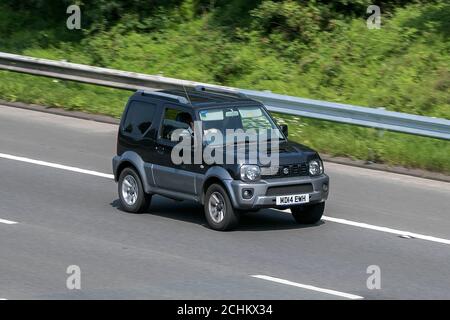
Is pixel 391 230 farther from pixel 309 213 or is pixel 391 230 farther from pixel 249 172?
pixel 249 172

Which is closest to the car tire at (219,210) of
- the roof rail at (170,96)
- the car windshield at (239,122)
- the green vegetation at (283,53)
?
the car windshield at (239,122)

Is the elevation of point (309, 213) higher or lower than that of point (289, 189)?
lower

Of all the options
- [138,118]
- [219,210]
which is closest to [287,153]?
[219,210]

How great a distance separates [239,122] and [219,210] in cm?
134

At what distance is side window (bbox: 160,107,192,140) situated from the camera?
49.5 ft

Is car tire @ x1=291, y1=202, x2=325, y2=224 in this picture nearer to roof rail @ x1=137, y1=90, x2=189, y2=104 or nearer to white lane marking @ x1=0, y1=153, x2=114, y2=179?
roof rail @ x1=137, y1=90, x2=189, y2=104

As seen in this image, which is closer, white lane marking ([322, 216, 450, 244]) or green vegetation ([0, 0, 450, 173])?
white lane marking ([322, 216, 450, 244])

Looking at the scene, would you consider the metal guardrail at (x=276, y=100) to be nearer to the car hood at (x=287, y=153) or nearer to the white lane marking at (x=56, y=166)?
the white lane marking at (x=56, y=166)

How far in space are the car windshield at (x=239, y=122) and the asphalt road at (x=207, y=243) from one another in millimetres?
1168

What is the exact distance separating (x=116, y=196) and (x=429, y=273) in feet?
18.3

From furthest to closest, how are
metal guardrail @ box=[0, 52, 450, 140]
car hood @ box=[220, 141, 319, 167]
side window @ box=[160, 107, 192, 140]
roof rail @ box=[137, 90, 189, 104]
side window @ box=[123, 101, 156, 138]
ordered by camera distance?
metal guardrail @ box=[0, 52, 450, 140], side window @ box=[123, 101, 156, 138], roof rail @ box=[137, 90, 189, 104], side window @ box=[160, 107, 192, 140], car hood @ box=[220, 141, 319, 167]

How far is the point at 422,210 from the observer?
15.9m

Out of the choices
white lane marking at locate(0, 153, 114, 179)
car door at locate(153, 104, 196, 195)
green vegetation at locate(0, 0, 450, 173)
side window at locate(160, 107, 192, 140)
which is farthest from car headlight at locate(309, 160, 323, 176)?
white lane marking at locate(0, 153, 114, 179)

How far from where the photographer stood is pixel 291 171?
14.4 metres
